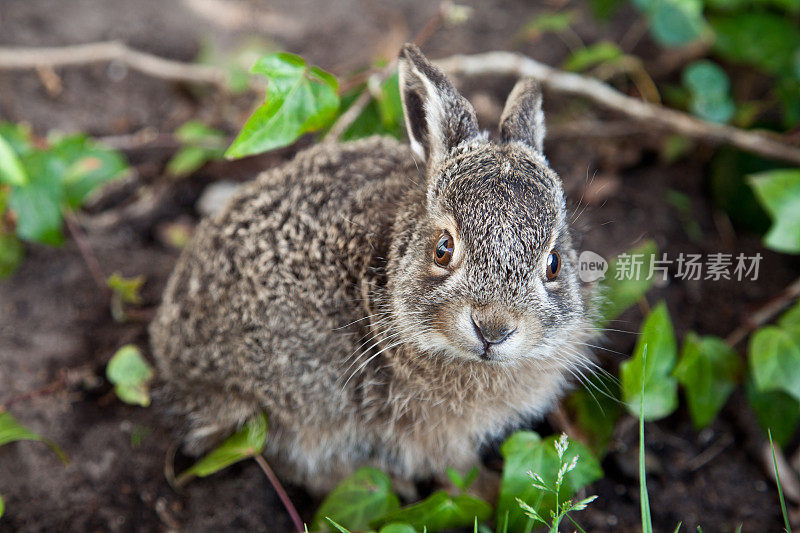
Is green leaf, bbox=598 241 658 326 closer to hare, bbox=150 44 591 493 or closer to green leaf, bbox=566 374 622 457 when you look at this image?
green leaf, bbox=566 374 622 457

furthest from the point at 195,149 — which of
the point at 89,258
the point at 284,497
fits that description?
the point at 284,497

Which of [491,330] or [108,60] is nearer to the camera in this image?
[491,330]

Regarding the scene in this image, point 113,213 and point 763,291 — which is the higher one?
point 113,213

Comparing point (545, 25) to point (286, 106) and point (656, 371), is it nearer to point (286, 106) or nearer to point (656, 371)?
point (286, 106)

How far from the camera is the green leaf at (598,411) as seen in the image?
3.55 meters

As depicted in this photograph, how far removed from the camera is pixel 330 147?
3.52m

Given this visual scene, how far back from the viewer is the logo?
11.4 ft

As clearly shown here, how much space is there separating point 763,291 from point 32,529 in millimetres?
4354

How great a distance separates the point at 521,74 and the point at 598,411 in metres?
2.22

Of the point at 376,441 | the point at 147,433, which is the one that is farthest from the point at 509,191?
the point at 147,433

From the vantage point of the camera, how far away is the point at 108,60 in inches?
198

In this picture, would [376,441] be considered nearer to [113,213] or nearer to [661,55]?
[113,213]

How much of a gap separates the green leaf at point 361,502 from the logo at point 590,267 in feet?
4.39

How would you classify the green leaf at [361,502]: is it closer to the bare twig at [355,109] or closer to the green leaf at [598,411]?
the green leaf at [598,411]
